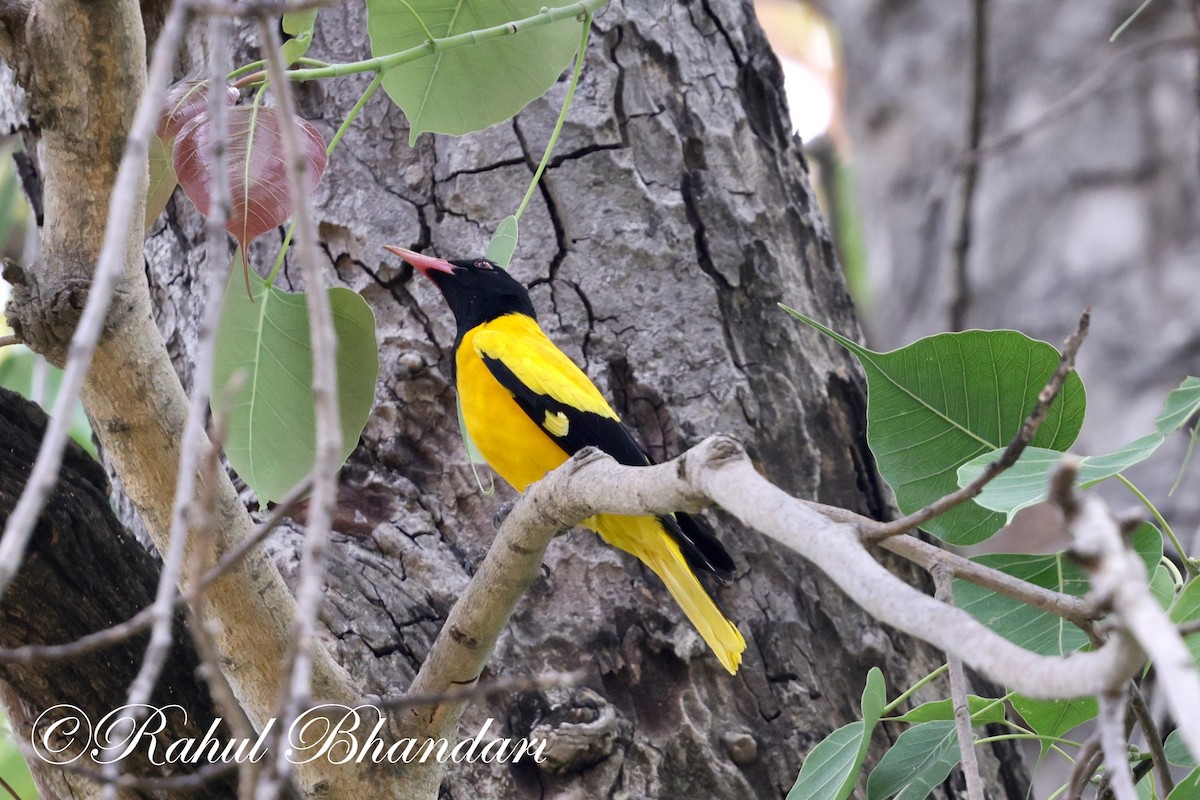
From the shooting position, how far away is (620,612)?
7.26 feet

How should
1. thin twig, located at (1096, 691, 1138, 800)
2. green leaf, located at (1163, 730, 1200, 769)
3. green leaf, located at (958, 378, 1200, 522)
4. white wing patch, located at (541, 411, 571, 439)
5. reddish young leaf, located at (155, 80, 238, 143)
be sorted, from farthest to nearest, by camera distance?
white wing patch, located at (541, 411, 571, 439)
reddish young leaf, located at (155, 80, 238, 143)
green leaf, located at (1163, 730, 1200, 769)
green leaf, located at (958, 378, 1200, 522)
thin twig, located at (1096, 691, 1138, 800)

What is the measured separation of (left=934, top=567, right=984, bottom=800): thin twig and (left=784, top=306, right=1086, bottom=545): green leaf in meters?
0.29

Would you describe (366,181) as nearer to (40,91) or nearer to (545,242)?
(545,242)

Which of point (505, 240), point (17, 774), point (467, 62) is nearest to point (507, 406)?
point (505, 240)

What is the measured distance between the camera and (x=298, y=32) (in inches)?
73.7

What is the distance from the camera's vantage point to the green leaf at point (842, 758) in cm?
149

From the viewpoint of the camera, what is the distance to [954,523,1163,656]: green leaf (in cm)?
144

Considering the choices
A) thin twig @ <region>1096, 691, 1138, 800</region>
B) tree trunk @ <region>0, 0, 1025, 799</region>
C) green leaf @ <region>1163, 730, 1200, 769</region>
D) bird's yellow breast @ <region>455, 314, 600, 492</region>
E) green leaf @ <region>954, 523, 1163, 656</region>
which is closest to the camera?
thin twig @ <region>1096, 691, 1138, 800</region>

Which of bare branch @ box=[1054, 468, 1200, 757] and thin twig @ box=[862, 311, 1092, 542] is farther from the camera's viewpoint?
thin twig @ box=[862, 311, 1092, 542]

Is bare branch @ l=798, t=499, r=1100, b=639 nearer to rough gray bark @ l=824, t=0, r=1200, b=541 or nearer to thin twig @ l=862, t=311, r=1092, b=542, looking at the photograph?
thin twig @ l=862, t=311, r=1092, b=542

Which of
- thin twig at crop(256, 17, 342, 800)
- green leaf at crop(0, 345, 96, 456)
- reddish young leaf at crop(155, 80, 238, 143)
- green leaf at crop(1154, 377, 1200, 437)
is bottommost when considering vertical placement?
thin twig at crop(256, 17, 342, 800)

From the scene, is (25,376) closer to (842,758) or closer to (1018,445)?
(842,758)

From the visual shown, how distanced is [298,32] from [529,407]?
3.81ft

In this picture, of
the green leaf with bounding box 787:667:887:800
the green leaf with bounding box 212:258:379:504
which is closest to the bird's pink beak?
the green leaf with bounding box 212:258:379:504
